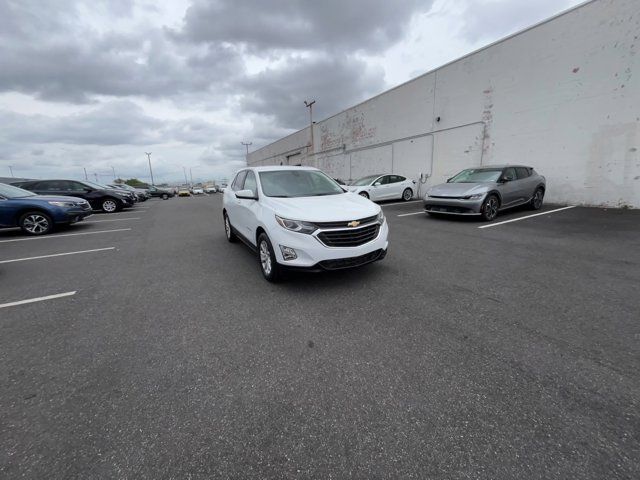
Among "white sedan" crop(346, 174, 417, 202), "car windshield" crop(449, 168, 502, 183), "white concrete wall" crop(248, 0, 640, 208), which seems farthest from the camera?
"white sedan" crop(346, 174, 417, 202)

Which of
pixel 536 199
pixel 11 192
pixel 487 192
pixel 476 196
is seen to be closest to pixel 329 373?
pixel 476 196

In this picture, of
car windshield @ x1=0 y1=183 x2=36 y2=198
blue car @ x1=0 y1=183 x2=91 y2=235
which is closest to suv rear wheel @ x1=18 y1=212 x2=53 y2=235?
blue car @ x1=0 y1=183 x2=91 y2=235

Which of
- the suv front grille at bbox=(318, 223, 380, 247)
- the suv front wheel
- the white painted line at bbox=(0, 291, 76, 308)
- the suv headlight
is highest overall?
the suv headlight

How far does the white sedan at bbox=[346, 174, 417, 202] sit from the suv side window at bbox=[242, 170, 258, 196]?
285 inches

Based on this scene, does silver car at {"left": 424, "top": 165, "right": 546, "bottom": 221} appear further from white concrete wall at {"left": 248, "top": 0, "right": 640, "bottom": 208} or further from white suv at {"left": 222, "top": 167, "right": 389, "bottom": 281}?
white suv at {"left": 222, "top": 167, "right": 389, "bottom": 281}

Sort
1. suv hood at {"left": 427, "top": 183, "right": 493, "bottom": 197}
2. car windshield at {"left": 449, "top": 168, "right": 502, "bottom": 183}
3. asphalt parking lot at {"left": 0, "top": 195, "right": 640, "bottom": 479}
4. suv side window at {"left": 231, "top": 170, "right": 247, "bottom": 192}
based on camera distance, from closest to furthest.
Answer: asphalt parking lot at {"left": 0, "top": 195, "right": 640, "bottom": 479}, suv side window at {"left": 231, "top": 170, "right": 247, "bottom": 192}, suv hood at {"left": 427, "top": 183, "right": 493, "bottom": 197}, car windshield at {"left": 449, "top": 168, "right": 502, "bottom": 183}

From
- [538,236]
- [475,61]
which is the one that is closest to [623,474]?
[538,236]

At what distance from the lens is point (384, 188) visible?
13.0m

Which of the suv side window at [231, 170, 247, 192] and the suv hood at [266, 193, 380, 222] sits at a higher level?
the suv side window at [231, 170, 247, 192]

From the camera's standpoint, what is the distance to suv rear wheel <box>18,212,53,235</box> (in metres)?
7.98

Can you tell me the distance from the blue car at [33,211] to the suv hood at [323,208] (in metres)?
7.85

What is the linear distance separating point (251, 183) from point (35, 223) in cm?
742

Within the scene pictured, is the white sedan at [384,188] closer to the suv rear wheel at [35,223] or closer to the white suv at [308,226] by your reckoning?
the white suv at [308,226]

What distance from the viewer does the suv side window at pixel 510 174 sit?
829 centimetres
